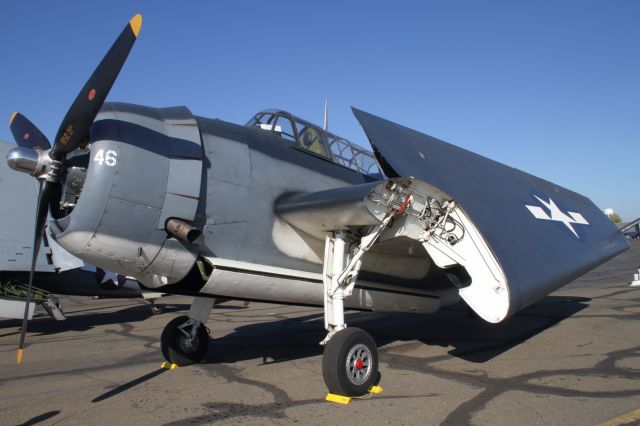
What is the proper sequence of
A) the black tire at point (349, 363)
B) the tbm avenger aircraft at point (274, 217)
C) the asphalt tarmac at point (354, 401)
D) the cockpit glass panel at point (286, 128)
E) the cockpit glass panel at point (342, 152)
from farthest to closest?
the cockpit glass panel at point (342, 152) → the cockpit glass panel at point (286, 128) → the black tire at point (349, 363) → the tbm avenger aircraft at point (274, 217) → the asphalt tarmac at point (354, 401)

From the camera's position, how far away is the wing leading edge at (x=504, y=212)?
5.73 metres

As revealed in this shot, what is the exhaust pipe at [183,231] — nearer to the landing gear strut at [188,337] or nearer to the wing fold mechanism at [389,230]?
the wing fold mechanism at [389,230]

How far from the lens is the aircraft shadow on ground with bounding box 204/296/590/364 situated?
7.26m

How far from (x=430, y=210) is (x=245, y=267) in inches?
87.9

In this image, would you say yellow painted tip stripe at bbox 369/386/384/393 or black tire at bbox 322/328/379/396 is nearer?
black tire at bbox 322/328/379/396

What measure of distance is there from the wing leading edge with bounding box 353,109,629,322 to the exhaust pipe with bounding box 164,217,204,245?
2378mm

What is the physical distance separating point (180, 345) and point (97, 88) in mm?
3529

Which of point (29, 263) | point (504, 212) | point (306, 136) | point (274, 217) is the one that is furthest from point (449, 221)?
point (29, 263)

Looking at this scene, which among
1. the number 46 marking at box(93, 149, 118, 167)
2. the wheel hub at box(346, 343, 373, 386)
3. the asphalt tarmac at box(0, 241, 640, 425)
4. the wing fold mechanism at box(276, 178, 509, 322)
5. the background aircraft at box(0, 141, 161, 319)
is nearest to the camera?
the asphalt tarmac at box(0, 241, 640, 425)

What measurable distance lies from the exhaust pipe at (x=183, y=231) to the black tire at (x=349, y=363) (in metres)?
1.68

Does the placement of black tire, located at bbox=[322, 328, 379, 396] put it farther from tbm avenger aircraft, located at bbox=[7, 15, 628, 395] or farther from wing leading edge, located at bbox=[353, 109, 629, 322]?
wing leading edge, located at bbox=[353, 109, 629, 322]

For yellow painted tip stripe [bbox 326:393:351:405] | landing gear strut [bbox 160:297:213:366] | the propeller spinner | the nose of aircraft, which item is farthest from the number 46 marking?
yellow painted tip stripe [bbox 326:393:351:405]

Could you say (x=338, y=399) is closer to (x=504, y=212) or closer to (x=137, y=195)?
(x=137, y=195)

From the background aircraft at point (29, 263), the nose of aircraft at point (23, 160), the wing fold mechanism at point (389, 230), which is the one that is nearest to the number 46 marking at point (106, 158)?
the nose of aircraft at point (23, 160)
